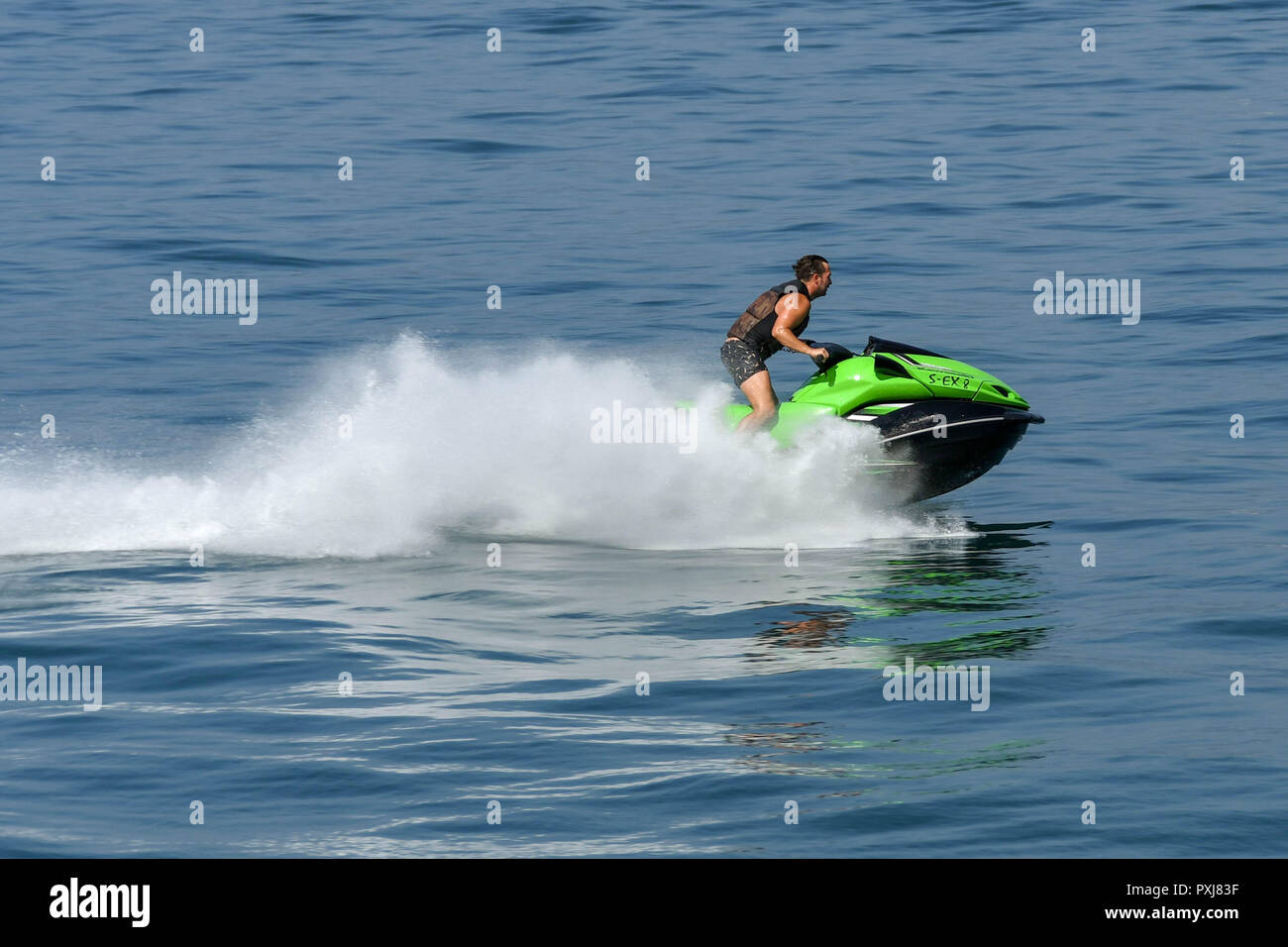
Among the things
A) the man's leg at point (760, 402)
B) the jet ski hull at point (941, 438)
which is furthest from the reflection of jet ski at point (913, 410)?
the man's leg at point (760, 402)

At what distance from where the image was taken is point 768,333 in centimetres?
1348

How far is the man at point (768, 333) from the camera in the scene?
13328mm

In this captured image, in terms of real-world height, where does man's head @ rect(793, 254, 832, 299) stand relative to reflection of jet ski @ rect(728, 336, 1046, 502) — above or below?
above

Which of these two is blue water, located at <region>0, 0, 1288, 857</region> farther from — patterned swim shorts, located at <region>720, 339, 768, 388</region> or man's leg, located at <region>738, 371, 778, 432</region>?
patterned swim shorts, located at <region>720, 339, 768, 388</region>

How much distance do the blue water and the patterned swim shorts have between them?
52cm

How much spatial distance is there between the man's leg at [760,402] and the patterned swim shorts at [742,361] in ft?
0.15

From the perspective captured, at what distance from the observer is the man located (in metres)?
13.3

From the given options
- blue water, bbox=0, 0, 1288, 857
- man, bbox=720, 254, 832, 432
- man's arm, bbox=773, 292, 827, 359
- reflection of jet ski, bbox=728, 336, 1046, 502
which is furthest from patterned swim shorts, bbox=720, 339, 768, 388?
blue water, bbox=0, 0, 1288, 857

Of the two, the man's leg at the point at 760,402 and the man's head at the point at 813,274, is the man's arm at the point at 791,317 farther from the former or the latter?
the man's leg at the point at 760,402

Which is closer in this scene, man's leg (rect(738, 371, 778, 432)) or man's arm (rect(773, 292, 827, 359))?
man's arm (rect(773, 292, 827, 359))

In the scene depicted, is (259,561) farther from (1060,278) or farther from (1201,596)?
(1060,278)

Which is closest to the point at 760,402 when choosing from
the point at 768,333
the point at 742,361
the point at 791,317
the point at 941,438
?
the point at 742,361

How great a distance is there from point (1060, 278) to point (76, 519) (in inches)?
574

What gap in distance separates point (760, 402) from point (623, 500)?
1.46 m
